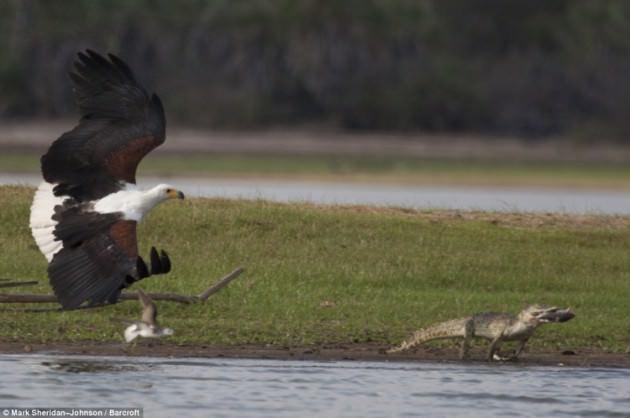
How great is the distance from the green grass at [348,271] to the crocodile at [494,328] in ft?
2.03

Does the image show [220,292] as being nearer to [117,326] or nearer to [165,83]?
[117,326]

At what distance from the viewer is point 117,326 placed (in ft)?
46.2

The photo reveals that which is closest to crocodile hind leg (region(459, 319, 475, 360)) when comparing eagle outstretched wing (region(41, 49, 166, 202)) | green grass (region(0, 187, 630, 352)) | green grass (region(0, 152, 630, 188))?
green grass (region(0, 187, 630, 352))

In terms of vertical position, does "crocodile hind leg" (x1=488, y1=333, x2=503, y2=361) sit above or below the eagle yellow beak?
below

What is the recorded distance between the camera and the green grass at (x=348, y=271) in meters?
14.2

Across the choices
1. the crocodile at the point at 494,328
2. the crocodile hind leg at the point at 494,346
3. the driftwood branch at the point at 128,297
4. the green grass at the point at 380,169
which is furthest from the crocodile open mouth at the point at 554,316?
the green grass at the point at 380,169

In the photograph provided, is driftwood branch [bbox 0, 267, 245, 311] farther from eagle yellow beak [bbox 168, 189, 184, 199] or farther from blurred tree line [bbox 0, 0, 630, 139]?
blurred tree line [bbox 0, 0, 630, 139]

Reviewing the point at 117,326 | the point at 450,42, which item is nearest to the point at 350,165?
the point at 450,42

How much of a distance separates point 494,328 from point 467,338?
26cm

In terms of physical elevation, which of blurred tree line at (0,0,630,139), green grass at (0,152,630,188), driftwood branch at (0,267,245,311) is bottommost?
driftwood branch at (0,267,245,311)

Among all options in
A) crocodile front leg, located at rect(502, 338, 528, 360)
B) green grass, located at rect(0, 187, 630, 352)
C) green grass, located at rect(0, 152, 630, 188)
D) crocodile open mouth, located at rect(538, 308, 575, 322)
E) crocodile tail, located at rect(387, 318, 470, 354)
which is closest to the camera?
crocodile open mouth, located at rect(538, 308, 575, 322)

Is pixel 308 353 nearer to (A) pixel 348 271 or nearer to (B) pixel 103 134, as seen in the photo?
(B) pixel 103 134

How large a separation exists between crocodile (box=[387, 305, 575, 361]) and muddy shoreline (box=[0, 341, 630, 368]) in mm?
130

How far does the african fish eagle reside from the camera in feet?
38.8
